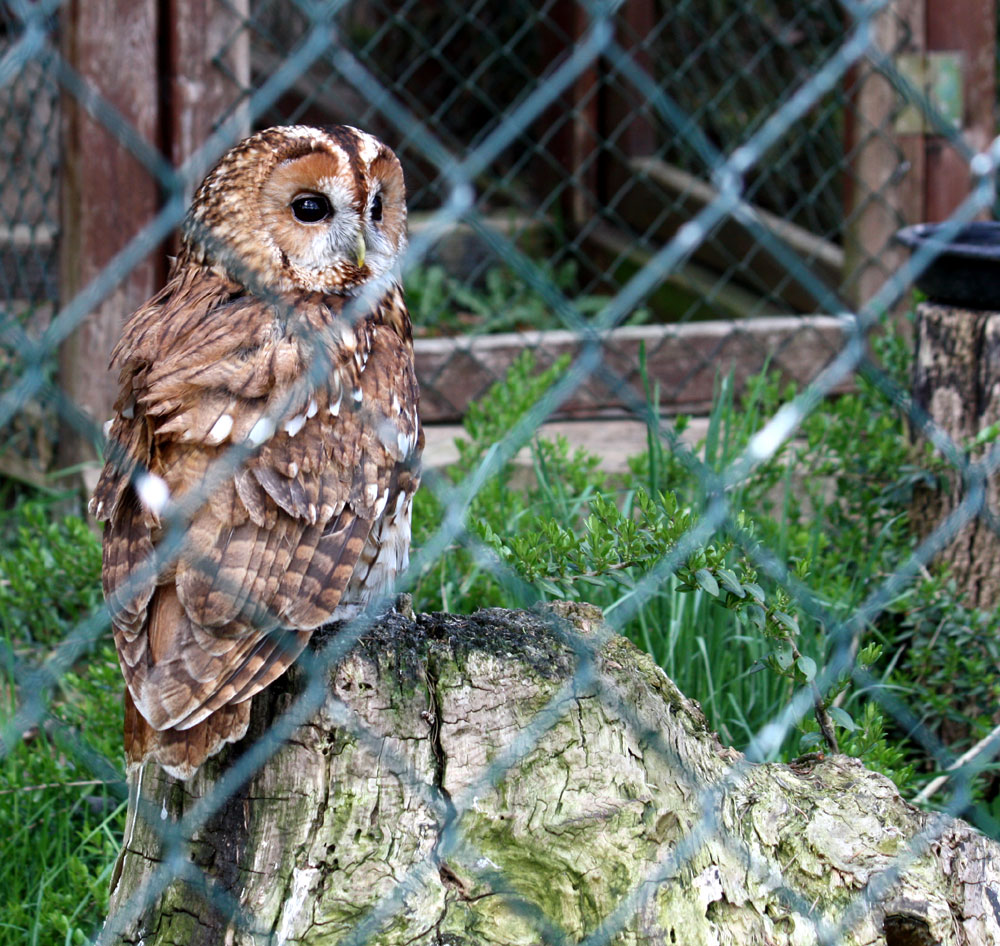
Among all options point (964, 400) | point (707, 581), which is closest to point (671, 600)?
point (707, 581)

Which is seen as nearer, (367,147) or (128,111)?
(367,147)

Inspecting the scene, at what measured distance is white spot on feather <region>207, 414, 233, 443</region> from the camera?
1739 millimetres

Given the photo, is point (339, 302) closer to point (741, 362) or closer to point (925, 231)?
point (925, 231)

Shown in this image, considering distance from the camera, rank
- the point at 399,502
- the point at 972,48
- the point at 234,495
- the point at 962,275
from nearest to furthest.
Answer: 1. the point at 234,495
2. the point at 399,502
3. the point at 962,275
4. the point at 972,48

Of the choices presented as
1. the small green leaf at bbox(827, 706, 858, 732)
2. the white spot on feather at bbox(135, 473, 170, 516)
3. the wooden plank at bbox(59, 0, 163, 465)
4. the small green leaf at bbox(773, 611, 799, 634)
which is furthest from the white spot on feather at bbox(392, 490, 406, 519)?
the wooden plank at bbox(59, 0, 163, 465)

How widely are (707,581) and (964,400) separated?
131 centimetres

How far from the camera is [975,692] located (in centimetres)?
243

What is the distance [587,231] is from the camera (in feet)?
16.9

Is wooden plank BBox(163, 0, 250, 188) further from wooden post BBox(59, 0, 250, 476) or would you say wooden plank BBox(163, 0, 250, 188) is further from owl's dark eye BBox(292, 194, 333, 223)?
owl's dark eye BBox(292, 194, 333, 223)

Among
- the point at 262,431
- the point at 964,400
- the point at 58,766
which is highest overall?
the point at 262,431

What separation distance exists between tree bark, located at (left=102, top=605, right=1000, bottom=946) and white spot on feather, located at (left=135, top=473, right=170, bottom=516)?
342 millimetres

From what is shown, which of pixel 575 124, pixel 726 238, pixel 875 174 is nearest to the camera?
pixel 875 174

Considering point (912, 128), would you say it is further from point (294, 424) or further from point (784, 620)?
point (294, 424)

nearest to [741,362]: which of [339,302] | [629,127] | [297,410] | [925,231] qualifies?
[925,231]
